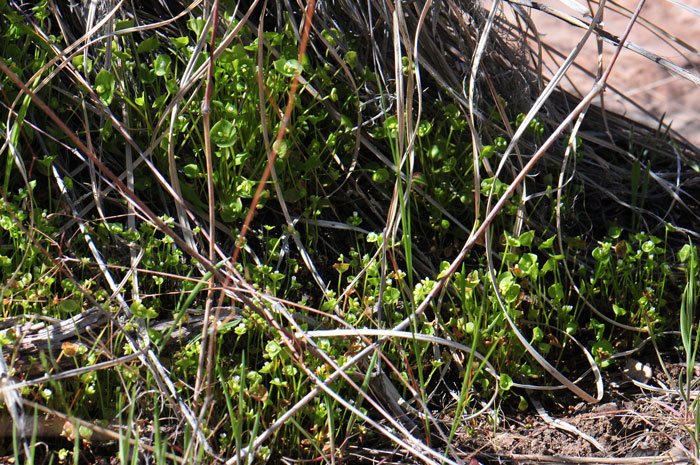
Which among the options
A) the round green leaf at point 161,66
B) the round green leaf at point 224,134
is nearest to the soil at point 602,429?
the round green leaf at point 224,134

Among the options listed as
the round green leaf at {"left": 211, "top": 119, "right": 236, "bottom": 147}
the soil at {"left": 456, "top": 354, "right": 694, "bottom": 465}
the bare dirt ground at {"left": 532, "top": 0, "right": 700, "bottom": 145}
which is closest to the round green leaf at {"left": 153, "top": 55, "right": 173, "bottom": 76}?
the round green leaf at {"left": 211, "top": 119, "right": 236, "bottom": 147}

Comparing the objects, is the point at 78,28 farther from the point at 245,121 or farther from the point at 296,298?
the point at 296,298

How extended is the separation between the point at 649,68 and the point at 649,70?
28mm

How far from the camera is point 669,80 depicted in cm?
327

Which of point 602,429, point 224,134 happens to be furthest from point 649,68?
point 224,134

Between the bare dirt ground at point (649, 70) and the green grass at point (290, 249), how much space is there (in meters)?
0.96

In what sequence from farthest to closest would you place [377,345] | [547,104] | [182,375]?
[547,104] < [182,375] < [377,345]

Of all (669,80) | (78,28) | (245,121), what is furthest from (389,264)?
(669,80)

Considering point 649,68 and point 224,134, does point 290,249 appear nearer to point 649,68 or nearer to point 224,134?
point 224,134

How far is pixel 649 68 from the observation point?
11.1 ft

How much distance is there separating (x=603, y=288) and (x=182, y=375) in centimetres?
120

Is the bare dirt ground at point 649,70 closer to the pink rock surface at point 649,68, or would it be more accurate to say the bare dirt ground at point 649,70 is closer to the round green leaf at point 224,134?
the pink rock surface at point 649,68

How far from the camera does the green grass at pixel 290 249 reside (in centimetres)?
158

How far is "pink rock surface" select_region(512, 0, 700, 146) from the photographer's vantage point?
9.78 ft
